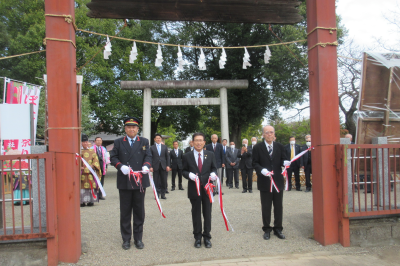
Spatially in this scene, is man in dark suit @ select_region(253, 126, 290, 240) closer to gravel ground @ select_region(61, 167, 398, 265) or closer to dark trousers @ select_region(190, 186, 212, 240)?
gravel ground @ select_region(61, 167, 398, 265)

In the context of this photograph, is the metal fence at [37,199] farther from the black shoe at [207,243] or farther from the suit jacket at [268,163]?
the suit jacket at [268,163]

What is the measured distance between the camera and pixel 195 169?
4742 millimetres

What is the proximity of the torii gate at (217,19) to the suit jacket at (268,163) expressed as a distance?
0.54 m

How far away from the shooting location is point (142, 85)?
15.1m

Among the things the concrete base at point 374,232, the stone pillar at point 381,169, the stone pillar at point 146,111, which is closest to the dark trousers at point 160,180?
the concrete base at point 374,232

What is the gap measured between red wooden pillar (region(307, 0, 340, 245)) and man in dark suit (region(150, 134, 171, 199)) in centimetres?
545

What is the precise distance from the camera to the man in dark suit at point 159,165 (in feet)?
30.6

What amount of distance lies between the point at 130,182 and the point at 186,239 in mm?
1382

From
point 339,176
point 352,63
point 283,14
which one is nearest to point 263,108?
point 352,63

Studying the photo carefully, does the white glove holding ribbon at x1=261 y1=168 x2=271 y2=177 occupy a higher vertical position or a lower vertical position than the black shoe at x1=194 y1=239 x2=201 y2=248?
higher

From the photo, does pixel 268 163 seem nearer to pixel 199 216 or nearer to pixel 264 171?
pixel 264 171

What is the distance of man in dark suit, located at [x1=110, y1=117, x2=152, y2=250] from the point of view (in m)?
4.60

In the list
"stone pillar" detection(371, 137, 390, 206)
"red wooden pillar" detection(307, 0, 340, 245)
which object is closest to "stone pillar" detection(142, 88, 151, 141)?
"red wooden pillar" detection(307, 0, 340, 245)

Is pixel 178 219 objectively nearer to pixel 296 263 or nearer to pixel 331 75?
pixel 296 263
